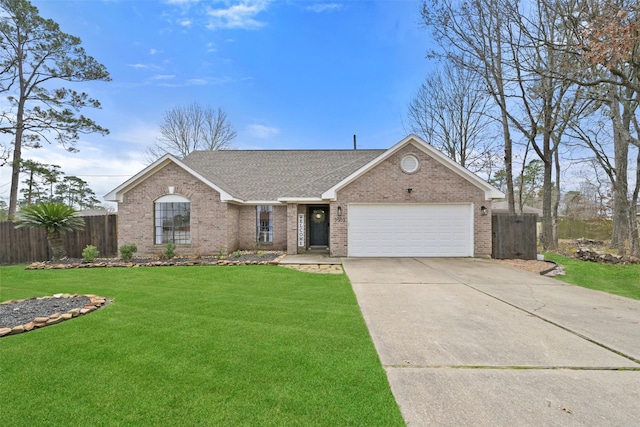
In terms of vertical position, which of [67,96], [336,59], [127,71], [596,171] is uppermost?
[336,59]

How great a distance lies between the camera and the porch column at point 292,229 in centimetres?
1304

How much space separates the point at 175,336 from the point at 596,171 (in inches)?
958

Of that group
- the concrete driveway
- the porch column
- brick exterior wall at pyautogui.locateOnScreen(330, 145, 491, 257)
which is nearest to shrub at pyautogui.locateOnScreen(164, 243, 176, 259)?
the porch column

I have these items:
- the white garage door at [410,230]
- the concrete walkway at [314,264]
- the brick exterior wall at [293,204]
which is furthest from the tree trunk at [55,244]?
the white garage door at [410,230]

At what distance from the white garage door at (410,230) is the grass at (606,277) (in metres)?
3.43

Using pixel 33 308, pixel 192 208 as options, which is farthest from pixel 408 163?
pixel 33 308

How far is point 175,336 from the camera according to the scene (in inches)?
170

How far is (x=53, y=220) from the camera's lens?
37.4 ft

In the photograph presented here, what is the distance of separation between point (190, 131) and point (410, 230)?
23.3m

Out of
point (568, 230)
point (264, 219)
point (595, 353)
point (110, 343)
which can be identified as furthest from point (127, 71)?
point (568, 230)

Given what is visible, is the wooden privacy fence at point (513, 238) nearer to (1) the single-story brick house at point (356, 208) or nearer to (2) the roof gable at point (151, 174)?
(1) the single-story brick house at point (356, 208)

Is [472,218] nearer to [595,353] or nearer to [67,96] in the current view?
[595,353]

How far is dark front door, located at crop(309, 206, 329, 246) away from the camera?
47.6 ft

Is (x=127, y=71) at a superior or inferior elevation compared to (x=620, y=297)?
superior
